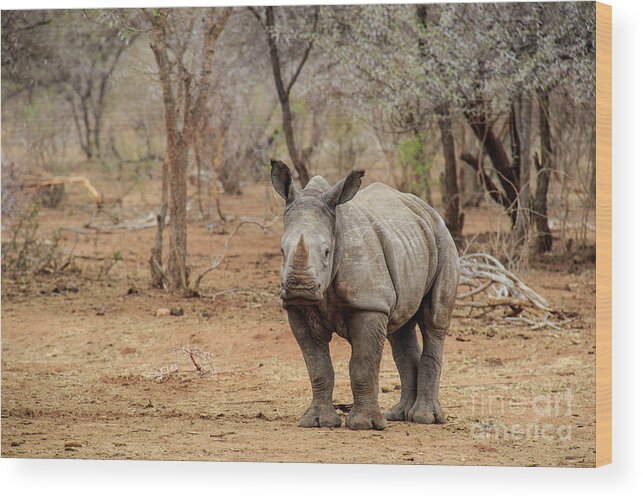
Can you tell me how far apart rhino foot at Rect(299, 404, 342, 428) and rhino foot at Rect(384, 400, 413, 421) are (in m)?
0.58

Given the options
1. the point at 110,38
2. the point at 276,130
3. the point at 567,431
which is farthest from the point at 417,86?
the point at 567,431

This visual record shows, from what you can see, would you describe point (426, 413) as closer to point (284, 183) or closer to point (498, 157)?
point (284, 183)

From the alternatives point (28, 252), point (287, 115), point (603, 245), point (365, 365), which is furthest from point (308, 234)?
point (28, 252)

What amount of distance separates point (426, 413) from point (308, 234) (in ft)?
5.56

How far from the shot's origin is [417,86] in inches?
490

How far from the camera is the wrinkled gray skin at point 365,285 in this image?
7.03 m

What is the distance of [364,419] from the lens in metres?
7.51

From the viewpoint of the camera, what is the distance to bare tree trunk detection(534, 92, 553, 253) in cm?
1184

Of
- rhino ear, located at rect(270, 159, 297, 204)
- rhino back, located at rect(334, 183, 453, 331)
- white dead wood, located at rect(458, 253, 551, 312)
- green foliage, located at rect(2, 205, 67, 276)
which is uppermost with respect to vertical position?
rhino ear, located at rect(270, 159, 297, 204)

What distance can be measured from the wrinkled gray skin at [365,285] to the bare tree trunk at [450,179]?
4447 millimetres

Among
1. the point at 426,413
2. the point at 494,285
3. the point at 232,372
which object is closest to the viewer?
the point at 426,413

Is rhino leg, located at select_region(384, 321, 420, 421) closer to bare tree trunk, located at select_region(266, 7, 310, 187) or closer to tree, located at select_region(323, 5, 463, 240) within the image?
tree, located at select_region(323, 5, 463, 240)

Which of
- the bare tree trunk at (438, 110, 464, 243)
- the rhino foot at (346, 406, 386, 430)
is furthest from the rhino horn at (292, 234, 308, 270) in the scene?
the bare tree trunk at (438, 110, 464, 243)

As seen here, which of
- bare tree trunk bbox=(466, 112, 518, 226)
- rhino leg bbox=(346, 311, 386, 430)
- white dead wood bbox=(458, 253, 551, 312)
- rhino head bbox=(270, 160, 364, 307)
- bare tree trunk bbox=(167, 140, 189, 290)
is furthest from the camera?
bare tree trunk bbox=(466, 112, 518, 226)
